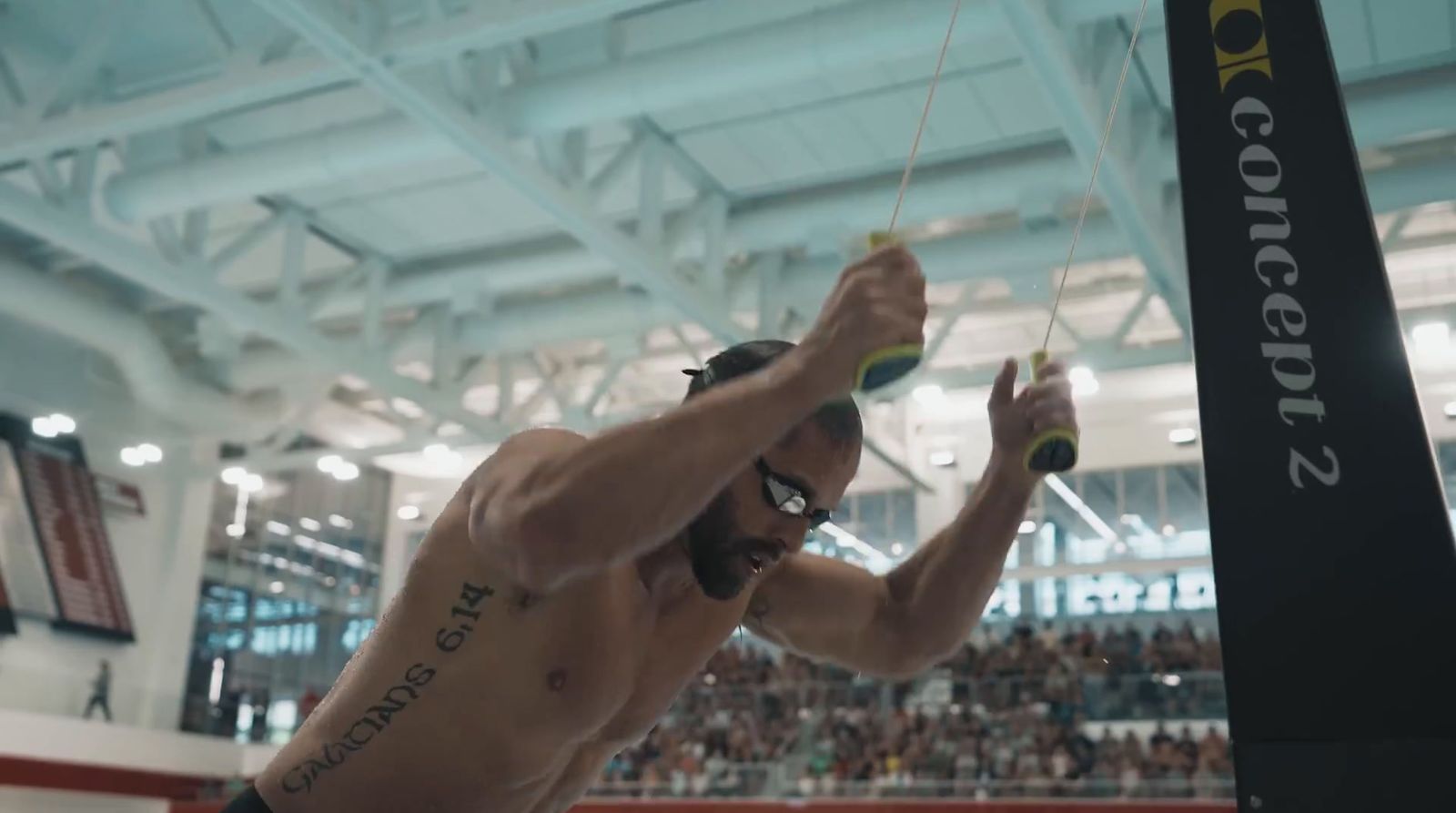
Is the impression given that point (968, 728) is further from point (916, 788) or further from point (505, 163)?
point (505, 163)

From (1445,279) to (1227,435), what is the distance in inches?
669

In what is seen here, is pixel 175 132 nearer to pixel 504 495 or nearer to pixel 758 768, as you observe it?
pixel 758 768

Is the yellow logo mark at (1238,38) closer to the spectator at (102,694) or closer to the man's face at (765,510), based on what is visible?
the man's face at (765,510)

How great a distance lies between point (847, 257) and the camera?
14109 mm

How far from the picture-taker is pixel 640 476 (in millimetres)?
1622

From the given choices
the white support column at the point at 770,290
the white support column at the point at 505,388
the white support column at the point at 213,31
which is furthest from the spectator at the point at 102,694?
the white support column at the point at 213,31

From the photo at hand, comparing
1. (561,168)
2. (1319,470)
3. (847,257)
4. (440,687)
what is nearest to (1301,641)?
(1319,470)

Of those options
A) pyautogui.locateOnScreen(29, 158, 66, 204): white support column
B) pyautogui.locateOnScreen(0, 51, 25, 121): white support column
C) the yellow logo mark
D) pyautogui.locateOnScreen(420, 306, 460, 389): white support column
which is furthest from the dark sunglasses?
pyautogui.locateOnScreen(420, 306, 460, 389): white support column

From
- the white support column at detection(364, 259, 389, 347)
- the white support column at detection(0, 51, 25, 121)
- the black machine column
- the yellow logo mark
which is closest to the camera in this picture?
the black machine column

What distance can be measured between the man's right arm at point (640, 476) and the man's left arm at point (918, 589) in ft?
2.88

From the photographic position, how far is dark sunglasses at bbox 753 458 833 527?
1.98 m

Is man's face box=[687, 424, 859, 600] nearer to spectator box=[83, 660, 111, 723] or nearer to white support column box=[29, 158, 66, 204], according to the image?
white support column box=[29, 158, 66, 204]

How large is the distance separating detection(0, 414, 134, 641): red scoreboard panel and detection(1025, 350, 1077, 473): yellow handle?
18885mm

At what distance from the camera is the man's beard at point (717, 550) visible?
2018mm
